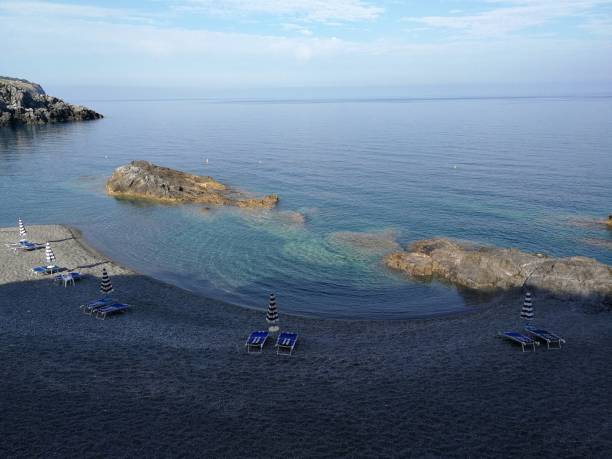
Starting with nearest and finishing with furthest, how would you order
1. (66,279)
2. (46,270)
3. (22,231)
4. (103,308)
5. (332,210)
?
(103,308) < (66,279) < (46,270) < (22,231) < (332,210)

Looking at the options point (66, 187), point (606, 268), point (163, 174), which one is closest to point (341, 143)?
point (163, 174)

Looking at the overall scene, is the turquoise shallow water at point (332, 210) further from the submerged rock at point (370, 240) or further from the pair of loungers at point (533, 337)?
the pair of loungers at point (533, 337)

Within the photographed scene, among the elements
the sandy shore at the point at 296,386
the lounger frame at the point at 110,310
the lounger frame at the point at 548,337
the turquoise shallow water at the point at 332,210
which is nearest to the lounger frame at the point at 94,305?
the lounger frame at the point at 110,310

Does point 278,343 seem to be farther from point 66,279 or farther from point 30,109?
point 30,109

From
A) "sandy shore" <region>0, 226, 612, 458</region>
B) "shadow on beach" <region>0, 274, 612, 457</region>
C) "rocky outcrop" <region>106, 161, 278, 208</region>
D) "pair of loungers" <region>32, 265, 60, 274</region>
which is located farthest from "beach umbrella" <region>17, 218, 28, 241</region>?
"rocky outcrop" <region>106, 161, 278, 208</region>

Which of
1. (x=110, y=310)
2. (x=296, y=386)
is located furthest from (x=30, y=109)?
(x=296, y=386)

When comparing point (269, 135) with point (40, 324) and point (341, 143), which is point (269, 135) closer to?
point (341, 143)
